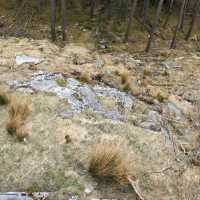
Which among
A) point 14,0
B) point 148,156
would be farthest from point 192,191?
point 14,0

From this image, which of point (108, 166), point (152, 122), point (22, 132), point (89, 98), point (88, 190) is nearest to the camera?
point (88, 190)

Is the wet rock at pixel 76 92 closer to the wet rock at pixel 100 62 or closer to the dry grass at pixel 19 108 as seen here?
the dry grass at pixel 19 108

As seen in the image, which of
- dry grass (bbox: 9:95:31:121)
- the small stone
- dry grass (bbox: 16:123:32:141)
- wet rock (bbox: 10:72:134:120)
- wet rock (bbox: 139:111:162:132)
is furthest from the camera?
wet rock (bbox: 10:72:134:120)

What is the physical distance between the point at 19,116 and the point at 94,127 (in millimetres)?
1734

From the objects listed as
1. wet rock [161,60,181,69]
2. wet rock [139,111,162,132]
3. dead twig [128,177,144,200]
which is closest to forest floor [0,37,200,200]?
wet rock [139,111,162,132]

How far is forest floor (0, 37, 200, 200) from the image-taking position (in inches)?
221

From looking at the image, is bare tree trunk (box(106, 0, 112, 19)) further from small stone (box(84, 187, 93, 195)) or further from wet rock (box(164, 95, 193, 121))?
small stone (box(84, 187, 93, 195))

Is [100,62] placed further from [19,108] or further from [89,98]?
[19,108]

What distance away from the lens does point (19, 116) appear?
695 cm

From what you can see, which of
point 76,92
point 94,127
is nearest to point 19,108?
point 94,127

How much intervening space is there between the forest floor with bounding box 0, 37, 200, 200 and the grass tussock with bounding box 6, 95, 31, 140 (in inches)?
6.2

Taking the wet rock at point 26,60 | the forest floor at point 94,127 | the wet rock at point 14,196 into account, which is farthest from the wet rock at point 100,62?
the wet rock at point 14,196

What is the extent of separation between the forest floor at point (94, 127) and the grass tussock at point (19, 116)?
157 mm

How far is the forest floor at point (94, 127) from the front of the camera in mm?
5605
